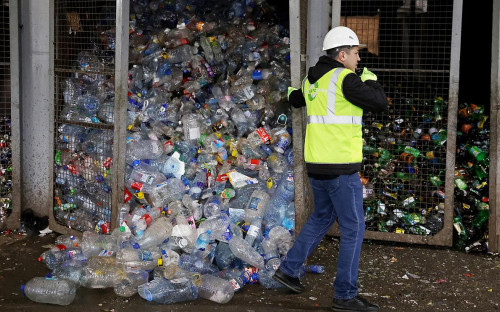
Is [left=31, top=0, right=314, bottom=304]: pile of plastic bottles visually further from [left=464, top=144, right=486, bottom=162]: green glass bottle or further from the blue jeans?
[left=464, top=144, right=486, bottom=162]: green glass bottle

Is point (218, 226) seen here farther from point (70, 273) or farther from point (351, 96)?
point (351, 96)

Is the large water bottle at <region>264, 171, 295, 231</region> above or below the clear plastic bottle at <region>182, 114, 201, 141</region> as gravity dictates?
below

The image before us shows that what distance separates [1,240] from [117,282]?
6.17 feet

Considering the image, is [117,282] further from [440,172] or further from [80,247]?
[440,172]

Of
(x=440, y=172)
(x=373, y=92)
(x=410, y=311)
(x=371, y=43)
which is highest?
(x=371, y=43)

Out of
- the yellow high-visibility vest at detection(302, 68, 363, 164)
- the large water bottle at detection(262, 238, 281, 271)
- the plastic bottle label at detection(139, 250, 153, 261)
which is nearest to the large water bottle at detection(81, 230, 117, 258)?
the plastic bottle label at detection(139, 250, 153, 261)

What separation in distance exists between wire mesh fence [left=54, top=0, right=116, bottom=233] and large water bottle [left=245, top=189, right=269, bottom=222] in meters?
1.37

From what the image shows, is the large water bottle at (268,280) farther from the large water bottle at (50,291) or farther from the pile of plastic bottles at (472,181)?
the pile of plastic bottles at (472,181)

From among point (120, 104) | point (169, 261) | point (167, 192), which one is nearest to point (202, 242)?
point (169, 261)

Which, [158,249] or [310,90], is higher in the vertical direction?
[310,90]

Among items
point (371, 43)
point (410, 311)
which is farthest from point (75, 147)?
point (410, 311)

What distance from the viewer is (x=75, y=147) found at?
6.02m

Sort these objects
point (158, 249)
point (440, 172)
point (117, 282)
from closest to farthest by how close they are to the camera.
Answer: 1. point (117, 282)
2. point (158, 249)
3. point (440, 172)

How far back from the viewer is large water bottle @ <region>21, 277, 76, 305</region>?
4.50m
